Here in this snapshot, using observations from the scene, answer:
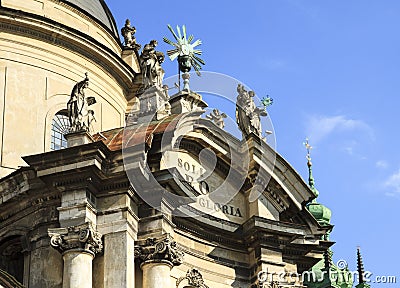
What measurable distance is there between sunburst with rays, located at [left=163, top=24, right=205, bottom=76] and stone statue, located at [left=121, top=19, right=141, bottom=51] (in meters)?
4.30

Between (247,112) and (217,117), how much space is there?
50.7 inches

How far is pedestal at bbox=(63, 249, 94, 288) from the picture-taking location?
21.2 m

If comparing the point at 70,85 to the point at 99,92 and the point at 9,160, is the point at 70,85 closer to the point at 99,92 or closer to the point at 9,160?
the point at 99,92

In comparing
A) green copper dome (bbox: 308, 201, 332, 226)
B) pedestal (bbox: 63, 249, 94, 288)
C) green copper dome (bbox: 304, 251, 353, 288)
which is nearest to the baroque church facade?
pedestal (bbox: 63, 249, 94, 288)

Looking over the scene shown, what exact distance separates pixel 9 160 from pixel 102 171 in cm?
555

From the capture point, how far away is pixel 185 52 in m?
29.0

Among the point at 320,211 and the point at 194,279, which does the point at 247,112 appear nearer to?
the point at 194,279

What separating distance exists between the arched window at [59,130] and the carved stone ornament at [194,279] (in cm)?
632

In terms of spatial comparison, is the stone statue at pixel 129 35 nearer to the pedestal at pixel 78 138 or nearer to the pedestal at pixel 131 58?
the pedestal at pixel 131 58

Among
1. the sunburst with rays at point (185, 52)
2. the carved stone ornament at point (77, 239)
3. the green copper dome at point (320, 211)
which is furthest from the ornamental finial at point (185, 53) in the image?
the green copper dome at point (320, 211)

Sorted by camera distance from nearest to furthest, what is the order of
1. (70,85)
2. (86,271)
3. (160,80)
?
(86,271) < (160,80) < (70,85)

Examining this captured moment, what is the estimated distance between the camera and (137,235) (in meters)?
22.9

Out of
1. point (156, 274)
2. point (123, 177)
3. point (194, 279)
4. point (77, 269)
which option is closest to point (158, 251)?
point (156, 274)

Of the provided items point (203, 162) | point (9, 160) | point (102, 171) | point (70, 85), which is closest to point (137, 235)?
point (102, 171)
